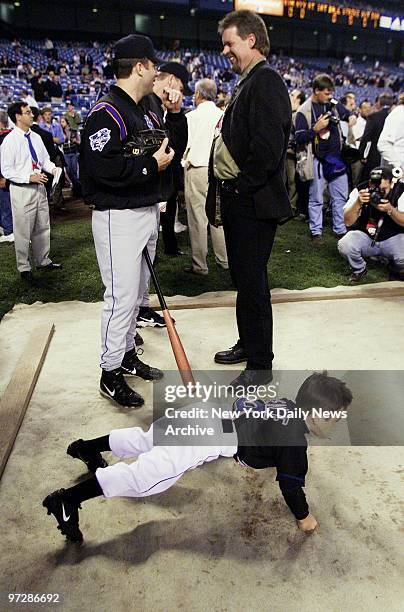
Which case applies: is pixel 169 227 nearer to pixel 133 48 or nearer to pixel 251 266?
pixel 251 266

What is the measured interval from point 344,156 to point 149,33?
27.7 metres

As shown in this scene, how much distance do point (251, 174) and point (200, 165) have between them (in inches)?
89.1

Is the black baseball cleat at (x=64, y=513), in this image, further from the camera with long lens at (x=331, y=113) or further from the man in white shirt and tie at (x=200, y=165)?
the camera with long lens at (x=331, y=113)

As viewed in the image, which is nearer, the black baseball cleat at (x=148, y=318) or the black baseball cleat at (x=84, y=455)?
the black baseball cleat at (x=84, y=455)

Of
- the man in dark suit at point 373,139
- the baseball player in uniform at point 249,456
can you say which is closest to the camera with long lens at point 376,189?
the man in dark suit at point 373,139

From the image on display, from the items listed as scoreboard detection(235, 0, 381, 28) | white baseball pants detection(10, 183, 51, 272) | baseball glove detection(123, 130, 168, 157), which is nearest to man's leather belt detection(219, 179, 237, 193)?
baseball glove detection(123, 130, 168, 157)

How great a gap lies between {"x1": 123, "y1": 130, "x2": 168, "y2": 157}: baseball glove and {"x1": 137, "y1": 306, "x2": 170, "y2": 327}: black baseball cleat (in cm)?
145

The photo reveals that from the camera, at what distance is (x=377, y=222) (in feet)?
14.9

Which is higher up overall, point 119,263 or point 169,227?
point 119,263

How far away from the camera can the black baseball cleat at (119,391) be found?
272 cm

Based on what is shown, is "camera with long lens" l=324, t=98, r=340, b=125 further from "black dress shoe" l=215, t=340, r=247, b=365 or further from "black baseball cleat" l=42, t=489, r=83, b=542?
"black baseball cleat" l=42, t=489, r=83, b=542

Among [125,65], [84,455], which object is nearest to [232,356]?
[84,455]

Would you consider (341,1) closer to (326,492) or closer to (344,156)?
(344,156)

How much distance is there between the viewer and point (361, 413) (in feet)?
8.59
